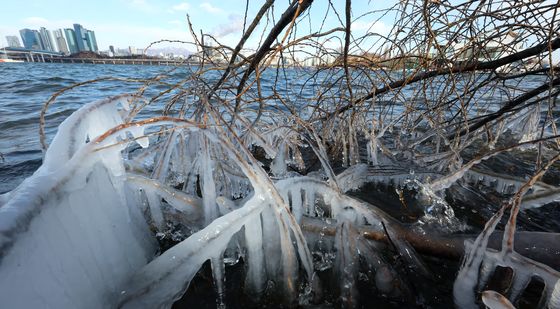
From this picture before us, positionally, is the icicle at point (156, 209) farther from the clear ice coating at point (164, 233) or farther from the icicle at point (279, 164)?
the icicle at point (279, 164)

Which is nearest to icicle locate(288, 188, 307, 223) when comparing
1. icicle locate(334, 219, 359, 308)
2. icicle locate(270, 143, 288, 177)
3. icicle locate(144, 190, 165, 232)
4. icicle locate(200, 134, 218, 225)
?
icicle locate(334, 219, 359, 308)

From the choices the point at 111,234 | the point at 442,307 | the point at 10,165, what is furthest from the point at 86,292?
the point at 10,165

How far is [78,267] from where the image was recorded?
32.6 inches

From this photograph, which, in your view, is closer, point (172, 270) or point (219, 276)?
point (172, 270)

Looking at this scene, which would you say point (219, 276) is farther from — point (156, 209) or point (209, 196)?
point (156, 209)

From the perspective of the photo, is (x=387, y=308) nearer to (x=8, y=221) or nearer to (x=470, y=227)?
(x=470, y=227)

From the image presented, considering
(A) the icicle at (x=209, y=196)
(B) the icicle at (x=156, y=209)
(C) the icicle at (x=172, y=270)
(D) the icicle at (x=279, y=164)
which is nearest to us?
(C) the icicle at (x=172, y=270)

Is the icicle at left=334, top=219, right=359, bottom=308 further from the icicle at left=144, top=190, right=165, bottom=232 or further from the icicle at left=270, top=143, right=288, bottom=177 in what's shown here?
the icicle at left=270, top=143, right=288, bottom=177

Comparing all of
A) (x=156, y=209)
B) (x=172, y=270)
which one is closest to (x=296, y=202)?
(x=172, y=270)

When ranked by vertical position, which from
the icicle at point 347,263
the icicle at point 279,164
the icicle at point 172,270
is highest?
the icicle at point 172,270

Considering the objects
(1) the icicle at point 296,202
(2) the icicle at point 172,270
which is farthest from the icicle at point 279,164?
(2) the icicle at point 172,270

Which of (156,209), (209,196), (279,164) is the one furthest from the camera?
(279,164)

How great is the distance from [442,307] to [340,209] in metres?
0.69

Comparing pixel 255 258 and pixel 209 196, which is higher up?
pixel 209 196
